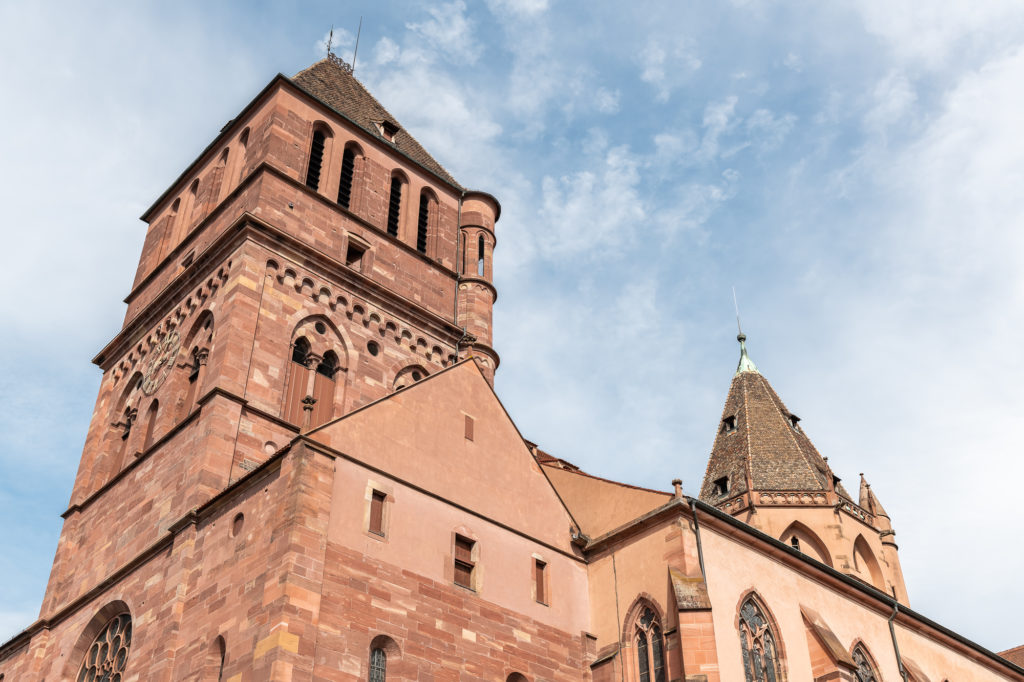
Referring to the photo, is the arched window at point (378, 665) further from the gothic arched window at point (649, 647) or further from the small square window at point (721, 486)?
the small square window at point (721, 486)

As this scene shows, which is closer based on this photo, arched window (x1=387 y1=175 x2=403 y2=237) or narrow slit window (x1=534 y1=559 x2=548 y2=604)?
narrow slit window (x1=534 y1=559 x2=548 y2=604)

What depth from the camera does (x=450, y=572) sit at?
19.6m

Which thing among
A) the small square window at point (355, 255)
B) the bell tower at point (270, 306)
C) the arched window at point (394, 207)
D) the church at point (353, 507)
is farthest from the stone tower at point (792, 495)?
the small square window at point (355, 255)

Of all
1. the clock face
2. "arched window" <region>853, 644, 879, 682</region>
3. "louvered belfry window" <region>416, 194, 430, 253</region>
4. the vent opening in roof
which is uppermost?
the vent opening in roof

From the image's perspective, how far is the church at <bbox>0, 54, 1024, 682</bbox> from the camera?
18266 mm

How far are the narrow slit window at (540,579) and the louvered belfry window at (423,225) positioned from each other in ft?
38.6

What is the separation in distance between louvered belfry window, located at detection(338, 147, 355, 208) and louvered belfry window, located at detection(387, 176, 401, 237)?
127 centimetres

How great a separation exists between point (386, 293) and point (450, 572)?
33.4 ft

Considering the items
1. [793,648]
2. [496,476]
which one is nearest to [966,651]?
[793,648]

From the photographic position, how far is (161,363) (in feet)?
87.1

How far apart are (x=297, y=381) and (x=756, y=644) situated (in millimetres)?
11325

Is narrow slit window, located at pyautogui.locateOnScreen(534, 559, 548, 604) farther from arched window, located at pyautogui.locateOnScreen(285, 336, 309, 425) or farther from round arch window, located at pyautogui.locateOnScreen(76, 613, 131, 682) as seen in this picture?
round arch window, located at pyautogui.locateOnScreen(76, 613, 131, 682)

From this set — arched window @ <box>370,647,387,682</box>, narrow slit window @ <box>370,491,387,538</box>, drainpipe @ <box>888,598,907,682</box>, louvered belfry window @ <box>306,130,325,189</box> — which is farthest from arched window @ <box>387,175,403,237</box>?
drainpipe @ <box>888,598,907,682</box>

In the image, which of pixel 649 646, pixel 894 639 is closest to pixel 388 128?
pixel 649 646
